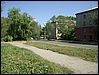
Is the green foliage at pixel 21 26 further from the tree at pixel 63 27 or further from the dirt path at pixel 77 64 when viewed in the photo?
the dirt path at pixel 77 64

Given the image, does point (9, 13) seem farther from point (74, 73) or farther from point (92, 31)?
point (74, 73)

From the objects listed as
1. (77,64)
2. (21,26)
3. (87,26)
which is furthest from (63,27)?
(77,64)

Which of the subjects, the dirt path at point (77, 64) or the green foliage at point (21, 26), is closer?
the dirt path at point (77, 64)

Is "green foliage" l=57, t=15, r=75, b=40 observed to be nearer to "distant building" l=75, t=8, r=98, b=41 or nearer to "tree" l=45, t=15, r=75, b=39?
"tree" l=45, t=15, r=75, b=39

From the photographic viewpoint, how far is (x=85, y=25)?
6384 centimetres

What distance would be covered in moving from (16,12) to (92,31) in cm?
2225

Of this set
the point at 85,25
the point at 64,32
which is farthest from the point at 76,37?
the point at 64,32

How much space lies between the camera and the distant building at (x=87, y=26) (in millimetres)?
57688

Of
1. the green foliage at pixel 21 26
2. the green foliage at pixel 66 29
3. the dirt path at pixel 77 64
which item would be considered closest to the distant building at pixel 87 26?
the green foliage at pixel 66 29

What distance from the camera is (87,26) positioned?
6197cm

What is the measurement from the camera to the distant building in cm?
5769

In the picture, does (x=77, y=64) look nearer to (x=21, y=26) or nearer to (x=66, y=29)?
(x=21, y=26)

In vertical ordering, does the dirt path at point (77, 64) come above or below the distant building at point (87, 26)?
below

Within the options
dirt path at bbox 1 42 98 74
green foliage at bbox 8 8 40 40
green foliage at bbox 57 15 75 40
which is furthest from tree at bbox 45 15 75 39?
dirt path at bbox 1 42 98 74
